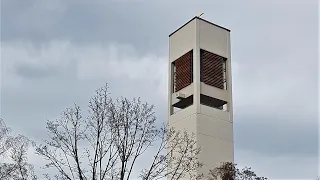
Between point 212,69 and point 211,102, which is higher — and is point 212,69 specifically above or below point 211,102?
above

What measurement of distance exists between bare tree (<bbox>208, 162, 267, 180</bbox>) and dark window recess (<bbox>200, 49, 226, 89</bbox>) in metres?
6.64

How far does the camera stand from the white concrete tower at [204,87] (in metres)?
32.8

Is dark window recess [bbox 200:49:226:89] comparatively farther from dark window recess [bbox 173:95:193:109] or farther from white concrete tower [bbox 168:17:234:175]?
dark window recess [bbox 173:95:193:109]

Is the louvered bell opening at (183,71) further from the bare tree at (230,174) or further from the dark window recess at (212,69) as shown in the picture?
the bare tree at (230,174)

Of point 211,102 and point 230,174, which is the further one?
point 211,102

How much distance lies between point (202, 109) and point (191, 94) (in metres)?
1.32

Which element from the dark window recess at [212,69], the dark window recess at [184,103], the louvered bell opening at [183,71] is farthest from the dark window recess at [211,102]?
the louvered bell opening at [183,71]

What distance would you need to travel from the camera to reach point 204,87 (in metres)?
34.2

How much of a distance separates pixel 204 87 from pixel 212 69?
5.82 ft

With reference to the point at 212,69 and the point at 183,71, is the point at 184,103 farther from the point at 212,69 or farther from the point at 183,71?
the point at 212,69

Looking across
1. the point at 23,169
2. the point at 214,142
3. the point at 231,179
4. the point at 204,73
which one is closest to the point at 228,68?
the point at 204,73

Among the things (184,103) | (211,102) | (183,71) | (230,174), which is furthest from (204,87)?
(230,174)

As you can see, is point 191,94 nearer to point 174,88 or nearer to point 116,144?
point 174,88

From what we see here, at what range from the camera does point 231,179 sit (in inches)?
1059
